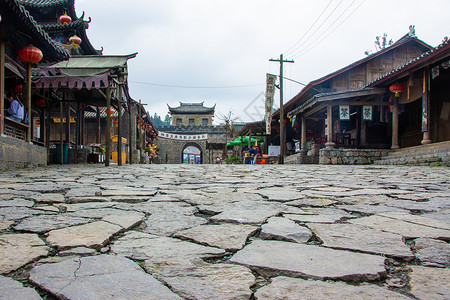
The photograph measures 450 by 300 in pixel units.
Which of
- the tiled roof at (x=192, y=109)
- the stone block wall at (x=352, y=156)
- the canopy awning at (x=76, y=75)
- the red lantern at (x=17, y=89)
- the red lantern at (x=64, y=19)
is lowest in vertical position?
A: the stone block wall at (x=352, y=156)

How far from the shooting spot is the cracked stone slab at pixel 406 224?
6.21 feet

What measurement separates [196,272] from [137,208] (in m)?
1.43

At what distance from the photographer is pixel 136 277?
1.27m

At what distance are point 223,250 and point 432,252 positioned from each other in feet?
3.13

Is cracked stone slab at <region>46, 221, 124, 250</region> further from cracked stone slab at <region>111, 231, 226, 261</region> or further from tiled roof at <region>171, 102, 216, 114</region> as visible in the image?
tiled roof at <region>171, 102, 216, 114</region>

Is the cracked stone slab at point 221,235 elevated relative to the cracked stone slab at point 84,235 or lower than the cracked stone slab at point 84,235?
lower

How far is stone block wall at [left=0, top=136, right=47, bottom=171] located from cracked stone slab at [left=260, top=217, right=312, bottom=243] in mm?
6592

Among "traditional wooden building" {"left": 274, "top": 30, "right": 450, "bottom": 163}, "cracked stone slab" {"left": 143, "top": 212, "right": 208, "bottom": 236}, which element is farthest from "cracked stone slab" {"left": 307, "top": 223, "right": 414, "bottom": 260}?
"traditional wooden building" {"left": 274, "top": 30, "right": 450, "bottom": 163}

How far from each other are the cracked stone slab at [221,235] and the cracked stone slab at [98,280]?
436mm

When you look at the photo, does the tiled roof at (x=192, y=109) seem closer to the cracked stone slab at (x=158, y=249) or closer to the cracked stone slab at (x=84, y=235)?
the cracked stone slab at (x=84, y=235)

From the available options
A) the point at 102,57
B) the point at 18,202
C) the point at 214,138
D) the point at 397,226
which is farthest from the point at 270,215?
the point at 214,138

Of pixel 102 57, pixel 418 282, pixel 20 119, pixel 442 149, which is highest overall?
pixel 102 57

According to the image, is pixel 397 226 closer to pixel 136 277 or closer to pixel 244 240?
pixel 244 240

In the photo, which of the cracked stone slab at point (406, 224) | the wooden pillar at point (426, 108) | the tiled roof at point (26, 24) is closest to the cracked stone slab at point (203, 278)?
the cracked stone slab at point (406, 224)
